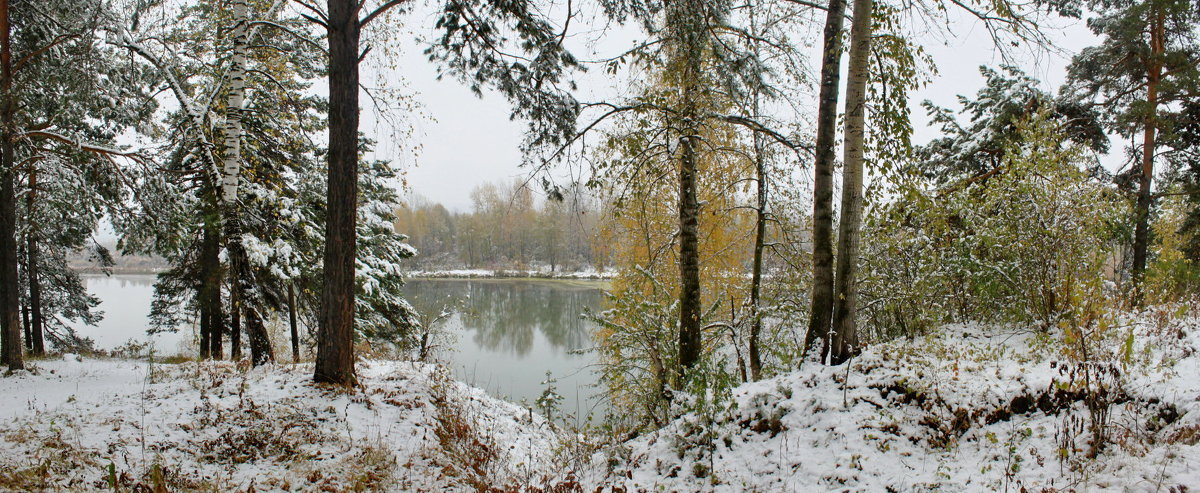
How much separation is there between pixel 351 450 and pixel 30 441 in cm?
225

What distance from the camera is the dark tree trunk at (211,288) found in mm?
8223

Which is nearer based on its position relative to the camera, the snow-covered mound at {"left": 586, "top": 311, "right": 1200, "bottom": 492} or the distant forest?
the snow-covered mound at {"left": 586, "top": 311, "right": 1200, "bottom": 492}

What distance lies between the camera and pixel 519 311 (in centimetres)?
2928

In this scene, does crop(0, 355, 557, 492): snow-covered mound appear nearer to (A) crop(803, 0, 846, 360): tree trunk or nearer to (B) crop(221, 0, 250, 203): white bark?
(B) crop(221, 0, 250, 203): white bark

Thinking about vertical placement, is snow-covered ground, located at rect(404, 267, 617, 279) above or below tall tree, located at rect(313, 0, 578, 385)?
below

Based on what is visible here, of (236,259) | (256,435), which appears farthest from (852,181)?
(236,259)

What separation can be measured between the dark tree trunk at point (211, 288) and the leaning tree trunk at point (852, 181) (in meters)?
7.89

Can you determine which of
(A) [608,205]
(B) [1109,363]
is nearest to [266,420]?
(A) [608,205]

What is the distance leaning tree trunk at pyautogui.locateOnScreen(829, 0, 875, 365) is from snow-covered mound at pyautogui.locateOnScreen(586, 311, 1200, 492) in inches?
11.7

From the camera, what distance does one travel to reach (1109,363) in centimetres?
277

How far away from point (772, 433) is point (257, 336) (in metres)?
6.83

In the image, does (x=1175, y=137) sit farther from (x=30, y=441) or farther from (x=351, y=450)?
(x=30, y=441)

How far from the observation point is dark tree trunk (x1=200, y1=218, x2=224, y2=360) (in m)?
8.22

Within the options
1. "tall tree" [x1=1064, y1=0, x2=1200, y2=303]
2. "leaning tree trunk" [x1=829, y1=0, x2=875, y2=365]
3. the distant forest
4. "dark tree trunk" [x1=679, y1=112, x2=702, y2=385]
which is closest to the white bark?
"dark tree trunk" [x1=679, y1=112, x2=702, y2=385]
